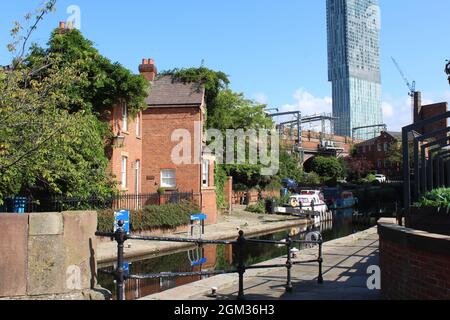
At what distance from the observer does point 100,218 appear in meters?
19.1

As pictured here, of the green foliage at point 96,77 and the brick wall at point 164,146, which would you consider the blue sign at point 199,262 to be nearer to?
the green foliage at point 96,77

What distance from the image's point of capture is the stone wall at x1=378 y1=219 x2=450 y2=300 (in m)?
5.20

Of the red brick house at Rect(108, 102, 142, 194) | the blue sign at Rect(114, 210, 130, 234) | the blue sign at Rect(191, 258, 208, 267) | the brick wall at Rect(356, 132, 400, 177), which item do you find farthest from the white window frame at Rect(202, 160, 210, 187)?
the brick wall at Rect(356, 132, 400, 177)

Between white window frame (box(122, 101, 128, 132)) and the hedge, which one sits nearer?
the hedge

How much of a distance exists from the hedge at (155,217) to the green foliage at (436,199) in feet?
44.8

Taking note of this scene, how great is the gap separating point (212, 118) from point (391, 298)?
94.5ft

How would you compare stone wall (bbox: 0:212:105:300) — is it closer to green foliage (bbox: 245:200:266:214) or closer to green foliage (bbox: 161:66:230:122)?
green foliage (bbox: 161:66:230:122)

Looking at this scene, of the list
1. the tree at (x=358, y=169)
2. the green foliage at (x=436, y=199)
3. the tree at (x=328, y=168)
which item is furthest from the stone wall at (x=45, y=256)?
the tree at (x=358, y=169)

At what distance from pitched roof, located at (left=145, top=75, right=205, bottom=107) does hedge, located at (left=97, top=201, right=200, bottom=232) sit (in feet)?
20.7

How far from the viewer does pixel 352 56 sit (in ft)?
574

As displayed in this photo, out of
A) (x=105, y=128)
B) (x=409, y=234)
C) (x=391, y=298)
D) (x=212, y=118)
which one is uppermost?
(x=212, y=118)
